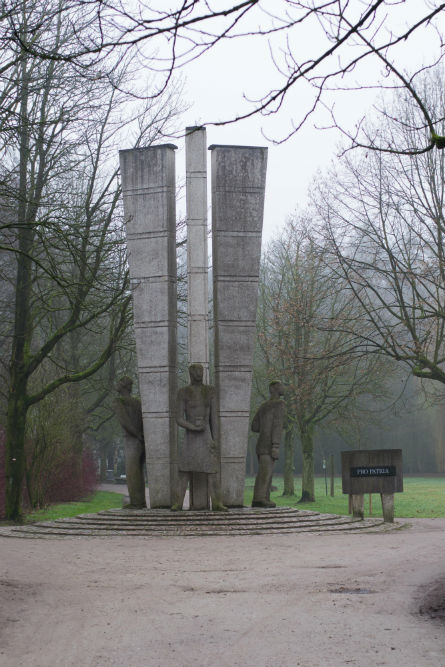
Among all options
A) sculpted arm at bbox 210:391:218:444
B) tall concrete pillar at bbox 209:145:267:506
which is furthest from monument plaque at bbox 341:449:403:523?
sculpted arm at bbox 210:391:218:444

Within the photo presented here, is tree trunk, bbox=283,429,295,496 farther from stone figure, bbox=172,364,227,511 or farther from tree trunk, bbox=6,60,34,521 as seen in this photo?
stone figure, bbox=172,364,227,511

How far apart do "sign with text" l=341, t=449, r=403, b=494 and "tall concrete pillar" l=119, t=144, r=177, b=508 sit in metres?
3.37

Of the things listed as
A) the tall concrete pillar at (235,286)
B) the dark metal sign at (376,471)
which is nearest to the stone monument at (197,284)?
the tall concrete pillar at (235,286)

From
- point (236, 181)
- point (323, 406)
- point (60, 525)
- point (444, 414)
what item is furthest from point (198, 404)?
point (444, 414)

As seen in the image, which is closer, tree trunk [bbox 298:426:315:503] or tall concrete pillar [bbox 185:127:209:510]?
tall concrete pillar [bbox 185:127:209:510]

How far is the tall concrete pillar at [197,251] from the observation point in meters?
17.4

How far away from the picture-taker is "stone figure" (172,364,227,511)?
630 inches

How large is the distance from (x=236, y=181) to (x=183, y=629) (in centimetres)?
1195

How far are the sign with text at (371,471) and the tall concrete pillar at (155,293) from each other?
3370 mm

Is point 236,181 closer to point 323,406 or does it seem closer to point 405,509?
point 405,509

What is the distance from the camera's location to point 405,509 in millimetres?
25250

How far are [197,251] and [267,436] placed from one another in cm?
385

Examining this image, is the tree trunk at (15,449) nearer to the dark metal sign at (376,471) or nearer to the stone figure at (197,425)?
the stone figure at (197,425)

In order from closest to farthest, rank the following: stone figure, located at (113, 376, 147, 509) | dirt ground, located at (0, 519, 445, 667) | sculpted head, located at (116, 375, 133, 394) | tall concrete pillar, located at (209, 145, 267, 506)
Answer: dirt ground, located at (0, 519, 445, 667) → tall concrete pillar, located at (209, 145, 267, 506) → stone figure, located at (113, 376, 147, 509) → sculpted head, located at (116, 375, 133, 394)
